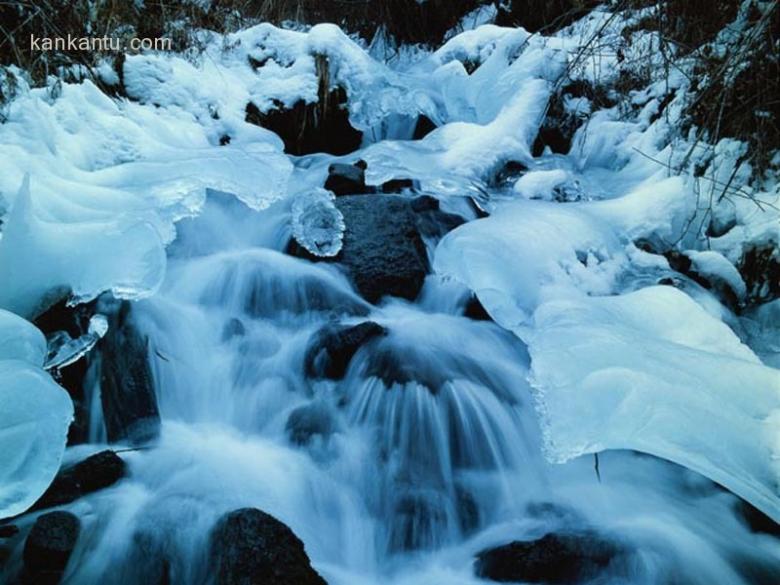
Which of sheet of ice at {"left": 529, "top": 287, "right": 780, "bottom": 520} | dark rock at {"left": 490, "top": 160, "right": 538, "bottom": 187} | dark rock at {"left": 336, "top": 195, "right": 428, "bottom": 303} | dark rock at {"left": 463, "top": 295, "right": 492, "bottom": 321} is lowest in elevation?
dark rock at {"left": 463, "top": 295, "right": 492, "bottom": 321}

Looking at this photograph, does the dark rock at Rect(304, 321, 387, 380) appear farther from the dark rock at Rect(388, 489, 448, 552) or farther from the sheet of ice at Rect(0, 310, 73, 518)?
the sheet of ice at Rect(0, 310, 73, 518)

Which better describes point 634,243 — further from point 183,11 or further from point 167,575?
point 183,11

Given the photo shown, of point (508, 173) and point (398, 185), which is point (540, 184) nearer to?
point (508, 173)

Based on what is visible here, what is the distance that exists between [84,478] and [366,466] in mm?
1037

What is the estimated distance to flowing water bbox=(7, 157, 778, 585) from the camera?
80.3 inches

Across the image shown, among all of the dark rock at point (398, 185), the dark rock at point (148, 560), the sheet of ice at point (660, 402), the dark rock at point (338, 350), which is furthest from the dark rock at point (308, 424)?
the dark rock at point (398, 185)

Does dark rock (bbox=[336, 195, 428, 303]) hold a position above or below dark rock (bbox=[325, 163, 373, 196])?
below

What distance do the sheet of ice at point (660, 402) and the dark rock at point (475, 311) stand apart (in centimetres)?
122

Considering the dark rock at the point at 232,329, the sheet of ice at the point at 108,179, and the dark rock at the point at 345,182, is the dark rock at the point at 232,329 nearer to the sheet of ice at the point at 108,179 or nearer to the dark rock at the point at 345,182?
the sheet of ice at the point at 108,179

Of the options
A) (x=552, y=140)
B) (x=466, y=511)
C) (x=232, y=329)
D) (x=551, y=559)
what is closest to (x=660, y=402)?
(x=551, y=559)

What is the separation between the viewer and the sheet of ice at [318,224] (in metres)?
3.81

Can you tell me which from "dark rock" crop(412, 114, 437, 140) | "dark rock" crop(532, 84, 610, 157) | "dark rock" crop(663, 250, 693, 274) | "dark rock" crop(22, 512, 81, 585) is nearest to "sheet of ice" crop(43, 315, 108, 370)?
"dark rock" crop(22, 512, 81, 585)

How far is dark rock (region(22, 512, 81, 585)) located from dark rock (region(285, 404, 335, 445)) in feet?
3.16

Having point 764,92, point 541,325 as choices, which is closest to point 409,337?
point 541,325
